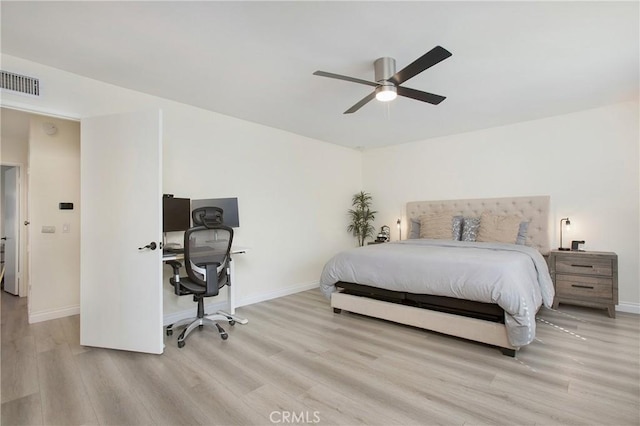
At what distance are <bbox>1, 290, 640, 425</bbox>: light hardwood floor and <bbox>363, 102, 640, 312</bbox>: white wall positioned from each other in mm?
1251

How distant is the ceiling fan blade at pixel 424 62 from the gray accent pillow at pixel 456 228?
2.84 meters

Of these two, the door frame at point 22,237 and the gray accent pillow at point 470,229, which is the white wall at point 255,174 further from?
the door frame at point 22,237

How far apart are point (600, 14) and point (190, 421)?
380 centimetres

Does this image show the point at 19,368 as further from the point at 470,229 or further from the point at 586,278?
→ the point at 586,278

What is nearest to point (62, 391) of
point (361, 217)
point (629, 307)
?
point (361, 217)

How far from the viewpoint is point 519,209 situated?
4430 millimetres

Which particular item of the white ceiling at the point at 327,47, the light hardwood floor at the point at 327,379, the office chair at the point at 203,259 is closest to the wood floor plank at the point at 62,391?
the light hardwood floor at the point at 327,379

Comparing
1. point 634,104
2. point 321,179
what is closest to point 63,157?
point 321,179

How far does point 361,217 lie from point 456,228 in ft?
6.32

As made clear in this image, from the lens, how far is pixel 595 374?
7.28 ft

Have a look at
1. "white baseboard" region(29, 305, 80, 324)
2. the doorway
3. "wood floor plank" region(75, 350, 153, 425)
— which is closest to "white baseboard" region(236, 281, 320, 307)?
"wood floor plank" region(75, 350, 153, 425)

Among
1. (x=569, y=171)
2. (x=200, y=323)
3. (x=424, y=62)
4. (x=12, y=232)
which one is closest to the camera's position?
(x=424, y=62)

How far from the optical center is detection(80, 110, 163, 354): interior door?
8.77ft

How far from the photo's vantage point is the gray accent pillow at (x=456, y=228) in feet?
15.0
